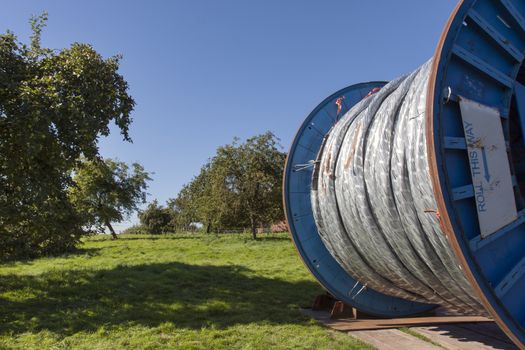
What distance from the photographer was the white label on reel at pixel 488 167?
3770 millimetres

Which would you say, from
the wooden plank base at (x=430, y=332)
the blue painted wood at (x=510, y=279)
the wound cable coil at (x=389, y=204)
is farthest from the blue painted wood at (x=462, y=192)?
the wooden plank base at (x=430, y=332)

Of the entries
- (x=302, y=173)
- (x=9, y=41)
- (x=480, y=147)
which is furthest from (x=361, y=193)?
(x=9, y=41)

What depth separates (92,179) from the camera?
28.9 metres

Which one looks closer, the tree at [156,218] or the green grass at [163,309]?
the green grass at [163,309]

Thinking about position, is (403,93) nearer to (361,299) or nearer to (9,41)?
(361,299)

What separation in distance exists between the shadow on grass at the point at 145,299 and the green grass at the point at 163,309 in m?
0.02

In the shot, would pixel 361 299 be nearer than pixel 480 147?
No

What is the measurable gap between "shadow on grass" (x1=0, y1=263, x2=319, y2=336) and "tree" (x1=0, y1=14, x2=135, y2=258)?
1381 millimetres

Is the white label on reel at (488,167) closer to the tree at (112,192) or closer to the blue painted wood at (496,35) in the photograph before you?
the blue painted wood at (496,35)

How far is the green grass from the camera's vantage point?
6.46 meters

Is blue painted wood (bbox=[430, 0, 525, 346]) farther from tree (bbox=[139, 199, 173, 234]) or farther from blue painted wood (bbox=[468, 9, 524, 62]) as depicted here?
tree (bbox=[139, 199, 173, 234])

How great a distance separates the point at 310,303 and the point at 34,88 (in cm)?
897

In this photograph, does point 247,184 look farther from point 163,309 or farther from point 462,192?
point 462,192

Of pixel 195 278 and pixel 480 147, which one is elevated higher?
pixel 480 147
